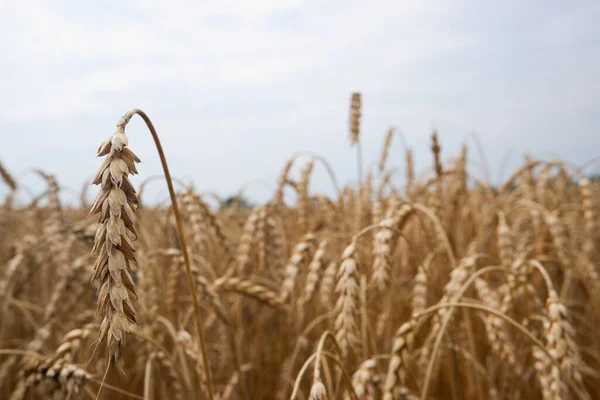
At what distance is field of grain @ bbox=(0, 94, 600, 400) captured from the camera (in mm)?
971

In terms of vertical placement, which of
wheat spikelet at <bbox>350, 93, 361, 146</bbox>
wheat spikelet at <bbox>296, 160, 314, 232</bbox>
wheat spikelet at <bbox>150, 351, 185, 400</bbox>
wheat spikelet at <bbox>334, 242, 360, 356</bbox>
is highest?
wheat spikelet at <bbox>350, 93, 361, 146</bbox>

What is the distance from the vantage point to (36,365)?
1.22 m

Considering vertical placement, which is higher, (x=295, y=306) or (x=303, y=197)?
(x=303, y=197)

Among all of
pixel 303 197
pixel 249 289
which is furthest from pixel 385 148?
pixel 249 289

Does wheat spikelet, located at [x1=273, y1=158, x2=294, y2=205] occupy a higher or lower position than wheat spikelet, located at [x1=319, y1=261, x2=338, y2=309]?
higher

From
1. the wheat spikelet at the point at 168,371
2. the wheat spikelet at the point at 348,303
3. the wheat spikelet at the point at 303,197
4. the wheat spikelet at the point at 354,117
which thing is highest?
the wheat spikelet at the point at 354,117

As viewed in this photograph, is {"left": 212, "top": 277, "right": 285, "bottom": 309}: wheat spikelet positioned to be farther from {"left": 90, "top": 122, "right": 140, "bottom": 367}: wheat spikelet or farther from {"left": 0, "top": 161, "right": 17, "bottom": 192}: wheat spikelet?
{"left": 0, "top": 161, "right": 17, "bottom": 192}: wheat spikelet

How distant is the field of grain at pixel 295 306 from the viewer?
38.2 inches

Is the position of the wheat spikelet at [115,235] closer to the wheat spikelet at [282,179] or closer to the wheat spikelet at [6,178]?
the wheat spikelet at [282,179]

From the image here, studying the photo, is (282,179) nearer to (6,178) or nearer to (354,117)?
(354,117)

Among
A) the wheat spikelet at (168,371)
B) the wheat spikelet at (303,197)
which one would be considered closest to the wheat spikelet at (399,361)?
the wheat spikelet at (168,371)

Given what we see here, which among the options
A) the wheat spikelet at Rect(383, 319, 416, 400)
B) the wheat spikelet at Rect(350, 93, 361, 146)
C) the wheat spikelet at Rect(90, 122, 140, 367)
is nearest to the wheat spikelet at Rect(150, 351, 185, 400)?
the wheat spikelet at Rect(383, 319, 416, 400)

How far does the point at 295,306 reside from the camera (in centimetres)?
206

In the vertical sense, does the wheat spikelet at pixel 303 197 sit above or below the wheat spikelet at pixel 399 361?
above
